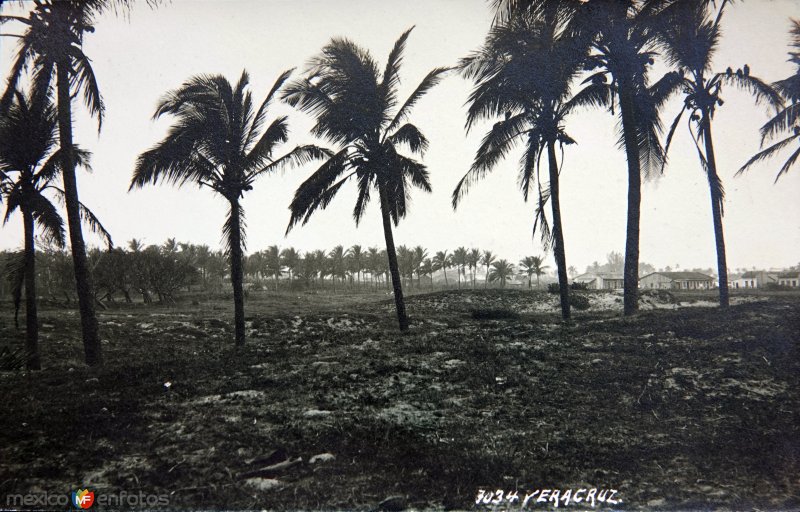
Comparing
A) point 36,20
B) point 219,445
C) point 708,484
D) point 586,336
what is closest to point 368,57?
point 36,20

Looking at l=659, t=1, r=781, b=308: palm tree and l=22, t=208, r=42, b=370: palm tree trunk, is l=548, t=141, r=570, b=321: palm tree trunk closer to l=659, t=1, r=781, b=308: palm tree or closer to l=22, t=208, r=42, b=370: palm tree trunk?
l=659, t=1, r=781, b=308: palm tree

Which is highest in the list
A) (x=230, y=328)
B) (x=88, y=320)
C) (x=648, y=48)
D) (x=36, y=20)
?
(x=648, y=48)

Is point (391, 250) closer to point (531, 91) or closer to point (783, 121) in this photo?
point (531, 91)

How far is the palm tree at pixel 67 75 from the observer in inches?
262

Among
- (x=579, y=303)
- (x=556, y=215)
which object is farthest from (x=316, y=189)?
(x=579, y=303)

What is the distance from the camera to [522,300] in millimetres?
22359

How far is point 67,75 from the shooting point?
7547mm

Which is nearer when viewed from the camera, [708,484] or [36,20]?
[708,484]

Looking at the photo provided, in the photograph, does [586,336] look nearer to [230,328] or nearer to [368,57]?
[368,57]

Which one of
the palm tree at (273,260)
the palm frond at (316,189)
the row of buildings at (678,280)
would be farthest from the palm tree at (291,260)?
the palm frond at (316,189)

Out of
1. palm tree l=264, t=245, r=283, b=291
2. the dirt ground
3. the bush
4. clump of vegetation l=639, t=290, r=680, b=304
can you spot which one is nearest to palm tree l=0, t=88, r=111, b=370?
the dirt ground

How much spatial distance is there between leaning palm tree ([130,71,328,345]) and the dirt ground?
12.1 feet

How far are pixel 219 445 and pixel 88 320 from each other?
639cm

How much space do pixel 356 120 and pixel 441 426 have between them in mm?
8766
